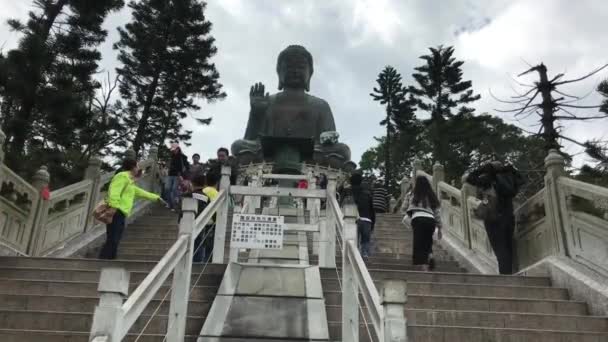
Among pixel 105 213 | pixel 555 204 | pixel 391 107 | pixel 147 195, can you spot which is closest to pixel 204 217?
pixel 147 195

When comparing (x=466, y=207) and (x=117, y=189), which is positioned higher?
(x=466, y=207)

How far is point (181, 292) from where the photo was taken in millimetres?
3625

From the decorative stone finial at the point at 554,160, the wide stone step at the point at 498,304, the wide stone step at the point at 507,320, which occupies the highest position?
the decorative stone finial at the point at 554,160

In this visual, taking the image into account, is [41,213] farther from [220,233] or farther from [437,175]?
[437,175]

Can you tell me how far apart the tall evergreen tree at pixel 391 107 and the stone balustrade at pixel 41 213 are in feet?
73.8

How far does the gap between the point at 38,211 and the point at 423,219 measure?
518cm

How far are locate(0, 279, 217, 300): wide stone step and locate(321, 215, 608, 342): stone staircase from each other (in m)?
1.16

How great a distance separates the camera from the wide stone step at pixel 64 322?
396 cm

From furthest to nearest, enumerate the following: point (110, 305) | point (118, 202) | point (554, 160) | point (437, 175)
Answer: point (437, 175), point (554, 160), point (118, 202), point (110, 305)

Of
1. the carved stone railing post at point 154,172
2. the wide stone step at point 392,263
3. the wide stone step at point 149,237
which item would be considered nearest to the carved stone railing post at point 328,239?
the wide stone step at point 392,263

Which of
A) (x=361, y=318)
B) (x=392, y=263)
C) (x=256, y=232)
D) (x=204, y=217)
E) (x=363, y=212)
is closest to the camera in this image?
(x=204, y=217)

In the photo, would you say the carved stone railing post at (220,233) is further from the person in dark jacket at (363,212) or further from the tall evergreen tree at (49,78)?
the tall evergreen tree at (49,78)

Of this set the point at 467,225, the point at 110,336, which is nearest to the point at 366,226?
the point at 467,225

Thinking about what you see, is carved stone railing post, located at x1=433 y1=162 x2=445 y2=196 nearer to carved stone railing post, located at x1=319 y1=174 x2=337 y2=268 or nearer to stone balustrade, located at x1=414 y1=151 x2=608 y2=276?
stone balustrade, located at x1=414 y1=151 x2=608 y2=276
